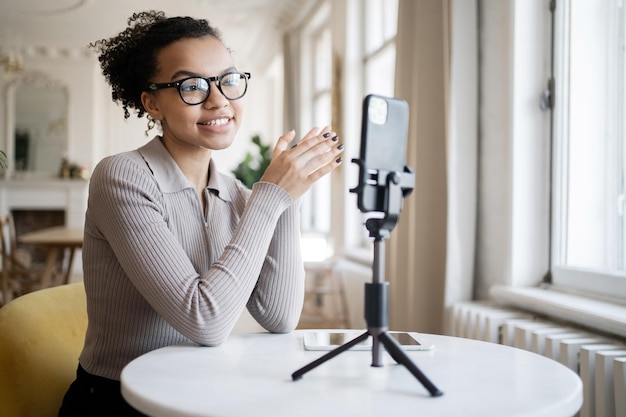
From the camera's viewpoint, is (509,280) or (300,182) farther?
(509,280)

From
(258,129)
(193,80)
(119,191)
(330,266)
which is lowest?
(330,266)

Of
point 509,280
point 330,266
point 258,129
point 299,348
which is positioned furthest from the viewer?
point 258,129

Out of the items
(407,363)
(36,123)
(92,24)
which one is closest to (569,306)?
(407,363)

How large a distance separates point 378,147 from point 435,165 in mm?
1817

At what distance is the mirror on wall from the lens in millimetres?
8234

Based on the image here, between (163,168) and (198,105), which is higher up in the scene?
(198,105)

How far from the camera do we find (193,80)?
1.25m

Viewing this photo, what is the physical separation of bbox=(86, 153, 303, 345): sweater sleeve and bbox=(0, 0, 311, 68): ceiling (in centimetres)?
452

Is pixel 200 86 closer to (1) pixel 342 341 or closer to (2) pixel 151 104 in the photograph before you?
(2) pixel 151 104

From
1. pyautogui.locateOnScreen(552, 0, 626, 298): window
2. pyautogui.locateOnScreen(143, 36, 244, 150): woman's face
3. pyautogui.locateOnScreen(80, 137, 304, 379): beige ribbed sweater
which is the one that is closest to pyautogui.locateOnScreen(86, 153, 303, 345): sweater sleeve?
pyautogui.locateOnScreen(80, 137, 304, 379): beige ribbed sweater

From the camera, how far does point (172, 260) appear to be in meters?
1.05

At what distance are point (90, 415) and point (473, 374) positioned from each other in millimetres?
675

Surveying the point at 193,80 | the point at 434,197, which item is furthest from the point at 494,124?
the point at 193,80

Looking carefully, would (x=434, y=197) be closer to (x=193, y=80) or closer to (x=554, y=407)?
(x=193, y=80)
